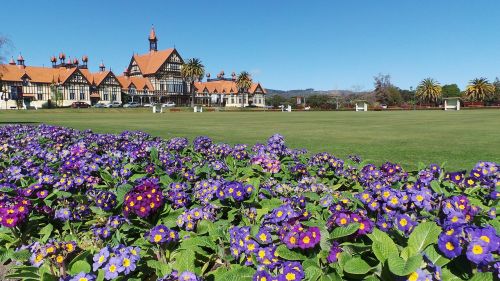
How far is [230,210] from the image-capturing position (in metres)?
3.39

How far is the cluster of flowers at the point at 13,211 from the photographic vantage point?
3.12 meters

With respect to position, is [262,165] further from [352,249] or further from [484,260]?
[484,260]

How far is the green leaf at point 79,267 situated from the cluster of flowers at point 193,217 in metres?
0.73

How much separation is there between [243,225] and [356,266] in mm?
1155

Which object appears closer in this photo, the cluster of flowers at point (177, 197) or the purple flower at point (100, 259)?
the purple flower at point (100, 259)

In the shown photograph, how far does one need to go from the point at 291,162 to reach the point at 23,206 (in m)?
3.32

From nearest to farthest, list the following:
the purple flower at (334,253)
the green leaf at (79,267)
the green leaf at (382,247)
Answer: the green leaf at (382,247), the purple flower at (334,253), the green leaf at (79,267)

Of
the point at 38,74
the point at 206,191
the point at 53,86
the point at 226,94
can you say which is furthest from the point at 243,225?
the point at 226,94

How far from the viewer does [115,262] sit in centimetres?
227

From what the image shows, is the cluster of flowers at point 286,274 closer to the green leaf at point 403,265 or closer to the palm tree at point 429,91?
the green leaf at point 403,265

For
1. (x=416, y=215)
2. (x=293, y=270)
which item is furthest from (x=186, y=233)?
(x=416, y=215)

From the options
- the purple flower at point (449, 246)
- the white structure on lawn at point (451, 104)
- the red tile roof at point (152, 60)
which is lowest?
the purple flower at point (449, 246)

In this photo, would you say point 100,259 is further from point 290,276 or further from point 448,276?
point 448,276

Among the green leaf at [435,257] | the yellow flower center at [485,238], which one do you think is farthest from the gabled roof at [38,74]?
the yellow flower center at [485,238]
